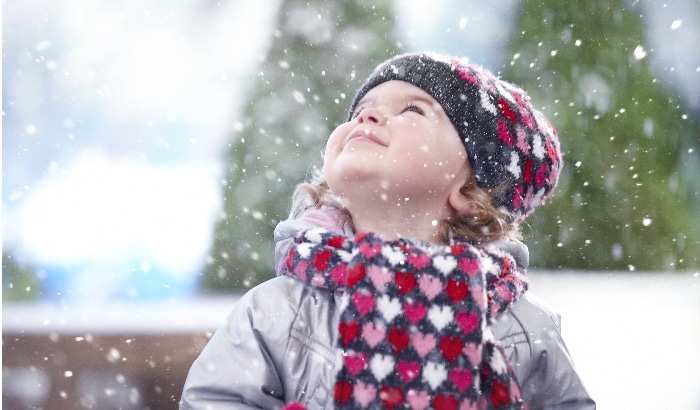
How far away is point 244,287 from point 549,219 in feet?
6.00

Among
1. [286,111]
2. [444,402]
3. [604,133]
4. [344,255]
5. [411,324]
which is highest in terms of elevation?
[604,133]

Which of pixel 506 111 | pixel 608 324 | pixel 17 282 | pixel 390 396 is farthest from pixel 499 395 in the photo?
pixel 17 282

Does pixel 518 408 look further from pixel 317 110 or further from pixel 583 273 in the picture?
pixel 583 273

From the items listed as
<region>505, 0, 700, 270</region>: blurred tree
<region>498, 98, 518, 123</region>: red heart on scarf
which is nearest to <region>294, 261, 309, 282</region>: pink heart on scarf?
<region>498, 98, 518, 123</region>: red heart on scarf

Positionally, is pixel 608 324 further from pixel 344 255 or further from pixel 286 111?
pixel 344 255

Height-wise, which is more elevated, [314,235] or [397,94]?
[397,94]

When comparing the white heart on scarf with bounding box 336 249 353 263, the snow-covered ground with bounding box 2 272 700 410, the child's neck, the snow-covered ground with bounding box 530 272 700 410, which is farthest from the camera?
the snow-covered ground with bounding box 530 272 700 410

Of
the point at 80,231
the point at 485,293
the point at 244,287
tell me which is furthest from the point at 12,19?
the point at 485,293

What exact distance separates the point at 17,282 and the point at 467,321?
2480mm

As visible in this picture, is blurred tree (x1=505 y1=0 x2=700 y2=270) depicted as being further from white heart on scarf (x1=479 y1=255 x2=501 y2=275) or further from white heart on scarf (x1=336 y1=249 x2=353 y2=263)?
white heart on scarf (x1=336 y1=249 x2=353 y2=263)

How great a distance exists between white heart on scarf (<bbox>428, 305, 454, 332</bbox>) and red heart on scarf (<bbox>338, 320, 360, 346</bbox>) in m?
0.11

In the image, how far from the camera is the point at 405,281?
979mm

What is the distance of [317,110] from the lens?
2.91 metres

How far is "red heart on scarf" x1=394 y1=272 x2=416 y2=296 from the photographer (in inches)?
38.3
